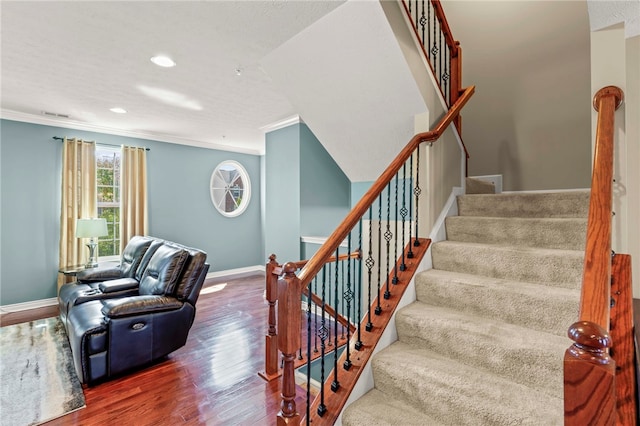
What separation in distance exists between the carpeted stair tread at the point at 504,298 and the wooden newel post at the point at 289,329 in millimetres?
1010

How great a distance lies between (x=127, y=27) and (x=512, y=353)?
3.09m

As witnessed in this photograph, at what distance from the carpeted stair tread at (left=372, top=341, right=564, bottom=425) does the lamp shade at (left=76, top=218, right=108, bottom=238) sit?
426 cm

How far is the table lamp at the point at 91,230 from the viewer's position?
→ 411 cm

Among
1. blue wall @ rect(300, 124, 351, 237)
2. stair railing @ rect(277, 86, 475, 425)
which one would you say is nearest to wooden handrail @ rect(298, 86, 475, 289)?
stair railing @ rect(277, 86, 475, 425)

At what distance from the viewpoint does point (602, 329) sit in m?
0.75

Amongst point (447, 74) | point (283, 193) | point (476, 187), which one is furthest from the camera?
point (283, 193)

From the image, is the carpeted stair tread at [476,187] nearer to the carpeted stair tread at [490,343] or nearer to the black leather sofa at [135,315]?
the carpeted stair tread at [490,343]

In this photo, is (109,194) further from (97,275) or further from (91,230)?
(97,275)

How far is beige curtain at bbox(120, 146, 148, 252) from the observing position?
4.95 m

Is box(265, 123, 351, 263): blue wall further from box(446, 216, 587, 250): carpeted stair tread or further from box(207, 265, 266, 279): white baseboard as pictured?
box(446, 216, 587, 250): carpeted stair tread

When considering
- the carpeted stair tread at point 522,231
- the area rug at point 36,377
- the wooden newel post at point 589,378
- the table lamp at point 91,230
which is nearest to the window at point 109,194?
the table lamp at point 91,230

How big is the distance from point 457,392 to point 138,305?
244 centimetres

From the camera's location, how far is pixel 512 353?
4.61 feet

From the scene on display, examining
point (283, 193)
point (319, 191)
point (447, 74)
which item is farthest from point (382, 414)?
point (283, 193)
